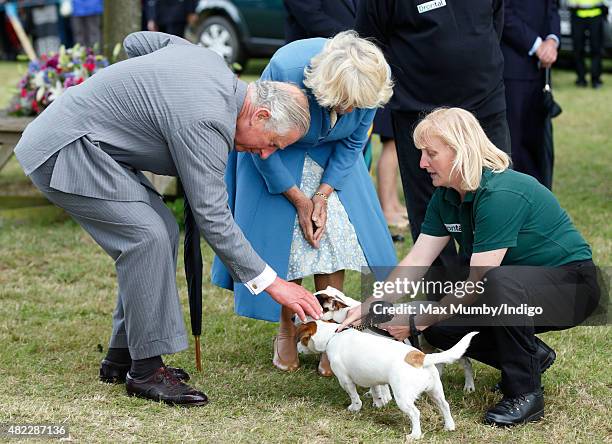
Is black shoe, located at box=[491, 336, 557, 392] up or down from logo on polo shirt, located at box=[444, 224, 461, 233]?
down

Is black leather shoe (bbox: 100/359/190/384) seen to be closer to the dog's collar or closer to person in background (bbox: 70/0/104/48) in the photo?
the dog's collar

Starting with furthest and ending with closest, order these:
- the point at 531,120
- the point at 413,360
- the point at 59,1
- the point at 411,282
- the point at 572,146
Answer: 1. the point at 59,1
2. the point at 572,146
3. the point at 531,120
4. the point at 411,282
5. the point at 413,360

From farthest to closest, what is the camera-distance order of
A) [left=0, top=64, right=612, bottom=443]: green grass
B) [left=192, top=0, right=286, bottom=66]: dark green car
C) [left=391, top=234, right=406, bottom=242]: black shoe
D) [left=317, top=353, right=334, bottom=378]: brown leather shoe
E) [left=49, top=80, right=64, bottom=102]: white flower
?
1. [left=192, top=0, right=286, bottom=66]: dark green car
2. [left=49, top=80, right=64, bottom=102]: white flower
3. [left=391, top=234, right=406, bottom=242]: black shoe
4. [left=317, top=353, right=334, bottom=378]: brown leather shoe
5. [left=0, top=64, right=612, bottom=443]: green grass

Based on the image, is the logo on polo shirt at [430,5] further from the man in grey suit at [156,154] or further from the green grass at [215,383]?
the green grass at [215,383]

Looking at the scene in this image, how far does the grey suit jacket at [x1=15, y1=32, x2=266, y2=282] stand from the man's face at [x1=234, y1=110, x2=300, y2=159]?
68 mm

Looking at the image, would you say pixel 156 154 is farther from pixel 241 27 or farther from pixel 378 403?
pixel 241 27

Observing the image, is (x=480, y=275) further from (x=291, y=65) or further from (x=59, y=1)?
(x=59, y=1)

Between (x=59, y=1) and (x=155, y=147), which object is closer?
(x=155, y=147)

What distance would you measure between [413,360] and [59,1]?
1307 cm

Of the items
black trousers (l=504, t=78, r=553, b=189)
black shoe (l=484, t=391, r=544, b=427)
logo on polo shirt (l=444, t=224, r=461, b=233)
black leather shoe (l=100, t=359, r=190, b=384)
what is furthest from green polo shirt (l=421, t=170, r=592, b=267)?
black trousers (l=504, t=78, r=553, b=189)

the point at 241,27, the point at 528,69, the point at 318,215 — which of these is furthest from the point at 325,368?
the point at 241,27

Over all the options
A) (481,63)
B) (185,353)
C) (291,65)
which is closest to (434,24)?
(481,63)

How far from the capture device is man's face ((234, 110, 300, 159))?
3561 millimetres

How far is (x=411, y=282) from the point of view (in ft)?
13.4
